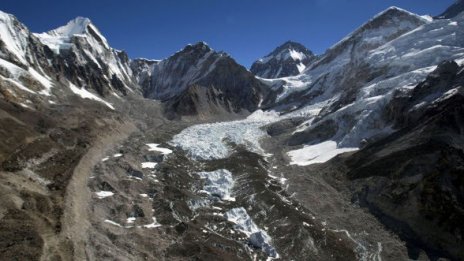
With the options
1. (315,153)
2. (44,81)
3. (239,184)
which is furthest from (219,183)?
(44,81)

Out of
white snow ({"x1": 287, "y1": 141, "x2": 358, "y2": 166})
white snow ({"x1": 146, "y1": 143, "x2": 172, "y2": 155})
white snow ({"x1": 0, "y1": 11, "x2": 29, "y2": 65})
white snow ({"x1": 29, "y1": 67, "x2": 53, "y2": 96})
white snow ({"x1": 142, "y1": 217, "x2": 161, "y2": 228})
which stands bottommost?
white snow ({"x1": 142, "y1": 217, "x2": 161, "y2": 228})

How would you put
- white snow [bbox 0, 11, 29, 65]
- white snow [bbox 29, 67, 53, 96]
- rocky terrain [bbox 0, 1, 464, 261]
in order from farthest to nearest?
1. white snow [bbox 0, 11, 29, 65]
2. white snow [bbox 29, 67, 53, 96]
3. rocky terrain [bbox 0, 1, 464, 261]

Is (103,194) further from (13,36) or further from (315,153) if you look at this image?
(13,36)

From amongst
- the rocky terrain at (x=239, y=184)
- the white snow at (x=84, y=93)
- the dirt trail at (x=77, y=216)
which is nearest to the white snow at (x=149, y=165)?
the rocky terrain at (x=239, y=184)

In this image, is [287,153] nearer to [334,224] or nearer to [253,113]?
[334,224]

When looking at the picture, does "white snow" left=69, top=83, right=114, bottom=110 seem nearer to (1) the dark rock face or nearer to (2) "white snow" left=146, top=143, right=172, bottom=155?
(2) "white snow" left=146, top=143, right=172, bottom=155

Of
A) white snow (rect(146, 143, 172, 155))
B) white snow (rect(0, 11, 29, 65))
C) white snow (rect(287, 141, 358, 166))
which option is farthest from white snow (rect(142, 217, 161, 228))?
white snow (rect(0, 11, 29, 65))

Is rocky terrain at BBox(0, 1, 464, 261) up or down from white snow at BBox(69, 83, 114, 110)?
down
